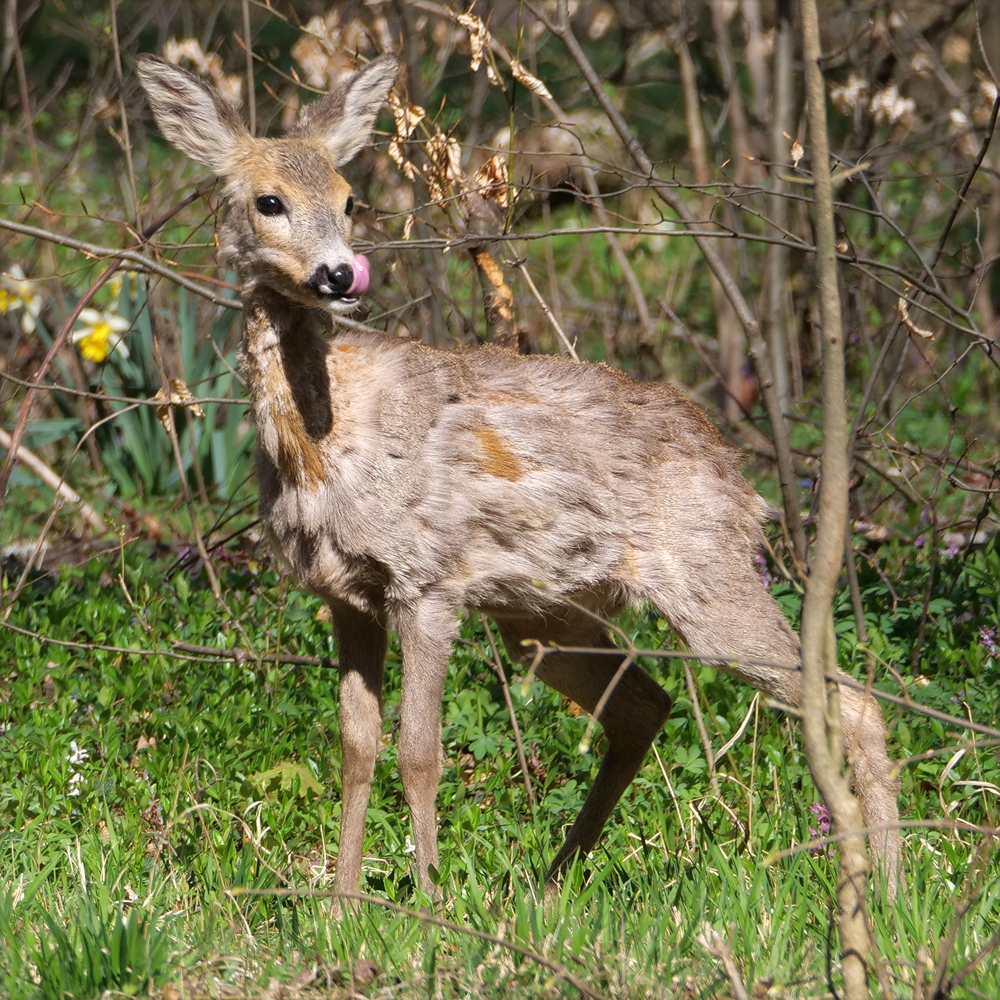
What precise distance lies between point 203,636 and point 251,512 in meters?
1.43

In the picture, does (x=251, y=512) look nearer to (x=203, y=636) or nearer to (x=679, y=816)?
(x=203, y=636)

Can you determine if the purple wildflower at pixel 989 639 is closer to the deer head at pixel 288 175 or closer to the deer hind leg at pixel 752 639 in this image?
the deer hind leg at pixel 752 639

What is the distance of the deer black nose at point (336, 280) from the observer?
391 cm

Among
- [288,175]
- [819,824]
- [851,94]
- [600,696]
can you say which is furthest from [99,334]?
[819,824]

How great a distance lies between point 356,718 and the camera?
14.6ft

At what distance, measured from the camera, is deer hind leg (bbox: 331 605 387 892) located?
4.33 m

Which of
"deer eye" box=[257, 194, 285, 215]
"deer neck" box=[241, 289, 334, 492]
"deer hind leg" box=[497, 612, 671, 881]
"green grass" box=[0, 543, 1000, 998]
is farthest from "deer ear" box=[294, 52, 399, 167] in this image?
"green grass" box=[0, 543, 1000, 998]

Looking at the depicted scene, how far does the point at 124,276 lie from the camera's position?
7844 millimetres

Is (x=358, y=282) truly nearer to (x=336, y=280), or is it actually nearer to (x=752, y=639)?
(x=336, y=280)

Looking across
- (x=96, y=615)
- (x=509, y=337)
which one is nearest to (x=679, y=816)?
(x=509, y=337)

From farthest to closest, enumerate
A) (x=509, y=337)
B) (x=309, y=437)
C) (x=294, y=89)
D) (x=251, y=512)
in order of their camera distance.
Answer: (x=294, y=89) → (x=251, y=512) → (x=509, y=337) → (x=309, y=437)

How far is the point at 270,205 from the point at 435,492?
3.50 feet

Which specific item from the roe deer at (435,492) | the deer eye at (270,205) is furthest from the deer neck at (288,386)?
the deer eye at (270,205)

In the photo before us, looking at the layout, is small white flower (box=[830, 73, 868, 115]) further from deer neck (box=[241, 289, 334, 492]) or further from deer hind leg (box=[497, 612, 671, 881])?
deer neck (box=[241, 289, 334, 492])
